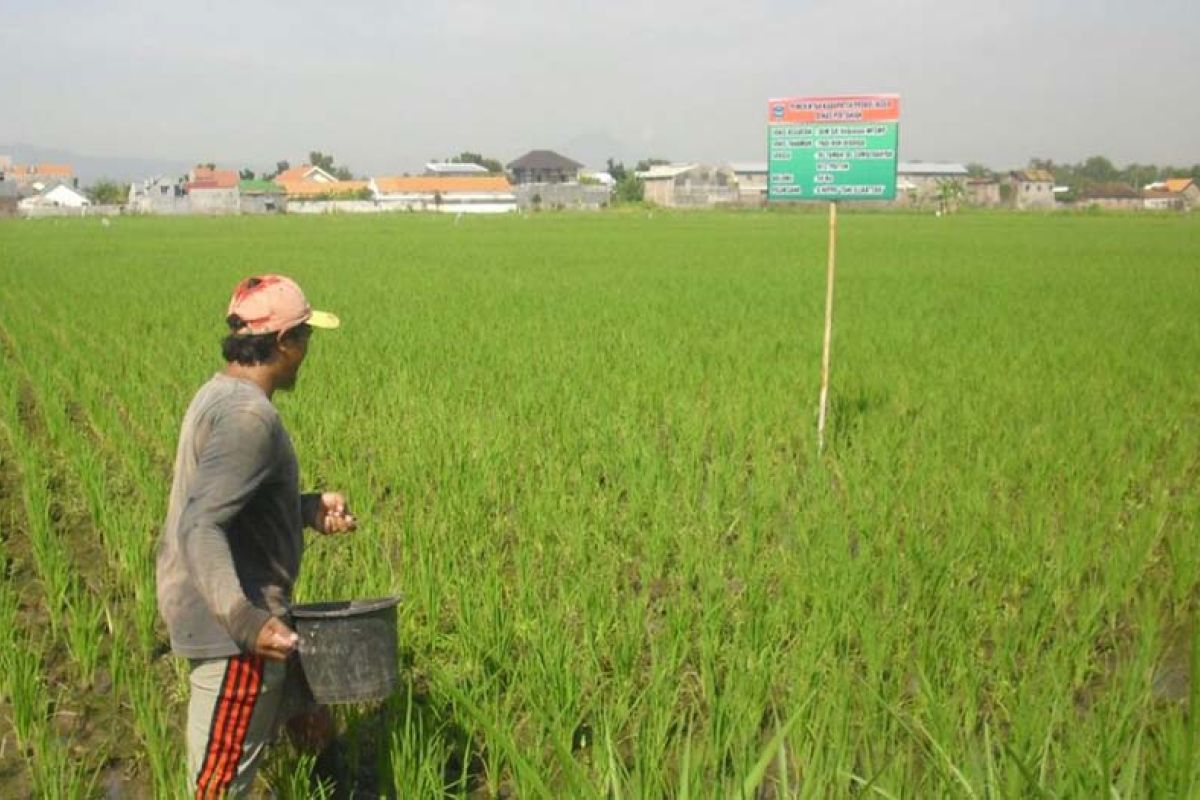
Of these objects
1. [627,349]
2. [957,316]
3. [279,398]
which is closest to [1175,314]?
[957,316]

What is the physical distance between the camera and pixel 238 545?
2.59 m

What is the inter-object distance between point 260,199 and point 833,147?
75.9 m

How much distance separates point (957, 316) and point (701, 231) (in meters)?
26.1

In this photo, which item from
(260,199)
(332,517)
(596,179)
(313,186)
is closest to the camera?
(332,517)

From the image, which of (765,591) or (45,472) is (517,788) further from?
(45,472)

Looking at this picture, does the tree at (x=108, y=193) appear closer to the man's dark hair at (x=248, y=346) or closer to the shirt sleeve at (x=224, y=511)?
the man's dark hair at (x=248, y=346)

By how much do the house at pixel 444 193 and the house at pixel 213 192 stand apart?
843 centimetres

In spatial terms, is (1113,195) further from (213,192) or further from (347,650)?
(347,650)

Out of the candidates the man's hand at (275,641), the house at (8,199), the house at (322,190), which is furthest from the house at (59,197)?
the man's hand at (275,641)

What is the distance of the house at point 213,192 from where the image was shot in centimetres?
7806

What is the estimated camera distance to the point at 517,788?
8.89ft

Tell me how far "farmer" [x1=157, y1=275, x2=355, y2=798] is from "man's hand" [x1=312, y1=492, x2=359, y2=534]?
0.44 ft

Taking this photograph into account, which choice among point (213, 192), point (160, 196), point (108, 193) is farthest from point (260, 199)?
point (108, 193)

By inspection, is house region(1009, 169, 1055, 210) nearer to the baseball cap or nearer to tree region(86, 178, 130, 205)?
tree region(86, 178, 130, 205)
